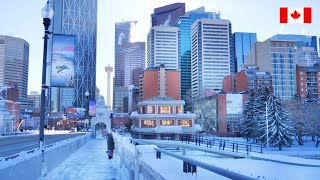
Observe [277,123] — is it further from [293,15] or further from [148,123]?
[293,15]

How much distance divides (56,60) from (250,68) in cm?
13237

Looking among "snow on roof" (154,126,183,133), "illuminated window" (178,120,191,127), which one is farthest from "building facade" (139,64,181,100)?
"snow on roof" (154,126,183,133)

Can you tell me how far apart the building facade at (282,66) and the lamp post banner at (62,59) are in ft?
516

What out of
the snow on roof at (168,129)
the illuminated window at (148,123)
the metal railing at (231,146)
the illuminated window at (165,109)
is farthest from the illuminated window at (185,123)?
the metal railing at (231,146)

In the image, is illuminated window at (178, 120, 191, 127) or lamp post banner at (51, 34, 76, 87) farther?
illuminated window at (178, 120, 191, 127)

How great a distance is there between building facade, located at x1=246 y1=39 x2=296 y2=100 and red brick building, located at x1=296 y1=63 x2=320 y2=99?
3.19 meters

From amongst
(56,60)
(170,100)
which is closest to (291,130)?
(170,100)

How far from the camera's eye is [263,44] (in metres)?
178

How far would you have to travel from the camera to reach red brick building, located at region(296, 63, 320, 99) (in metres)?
154

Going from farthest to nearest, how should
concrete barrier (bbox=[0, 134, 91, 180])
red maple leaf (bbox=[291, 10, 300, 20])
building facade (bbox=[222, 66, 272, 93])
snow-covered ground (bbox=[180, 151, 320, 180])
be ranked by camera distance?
building facade (bbox=[222, 66, 272, 93]) → snow-covered ground (bbox=[180, 151, 320, 180]) → red maple leaf (bbox=[291, 10, 300, 20]) → concrete barrier (bbox=[0, 134, 91, 180])

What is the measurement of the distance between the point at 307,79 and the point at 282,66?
13.2 meters

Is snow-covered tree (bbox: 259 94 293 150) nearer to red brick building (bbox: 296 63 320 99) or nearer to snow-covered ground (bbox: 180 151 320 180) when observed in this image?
snow-covered ground (bbox: 180 151 320 180)

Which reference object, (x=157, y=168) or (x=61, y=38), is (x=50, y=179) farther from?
(x=157, y=168)

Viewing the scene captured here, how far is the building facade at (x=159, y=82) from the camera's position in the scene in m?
138
